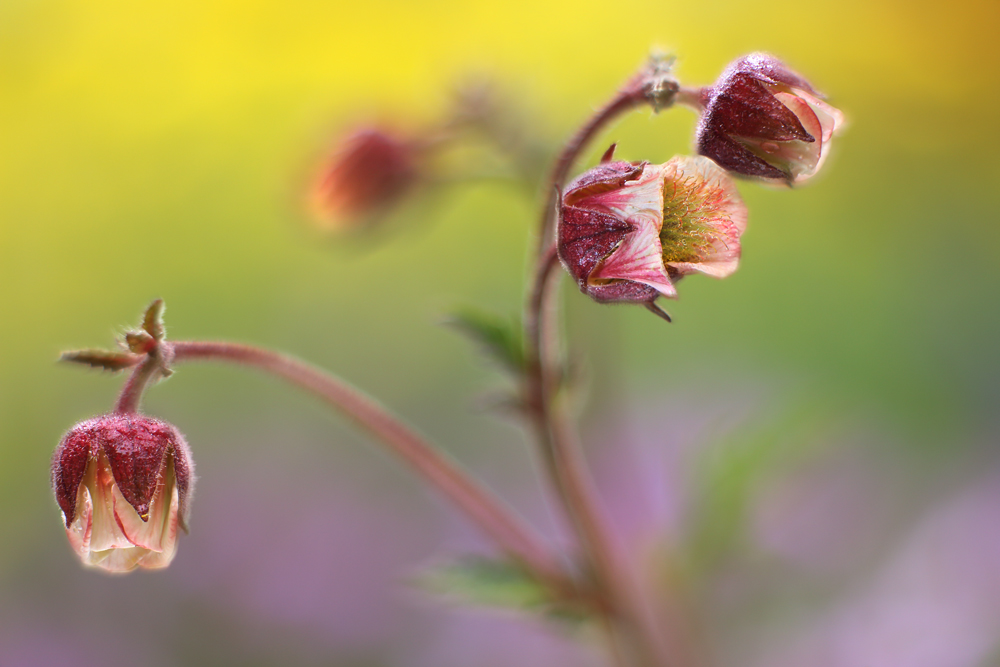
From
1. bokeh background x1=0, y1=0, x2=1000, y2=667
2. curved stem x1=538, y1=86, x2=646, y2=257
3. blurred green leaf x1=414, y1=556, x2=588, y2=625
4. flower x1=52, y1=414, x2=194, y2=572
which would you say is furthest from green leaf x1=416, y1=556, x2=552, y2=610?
curved stem x1=538, y1=86, x2=646, y2=257

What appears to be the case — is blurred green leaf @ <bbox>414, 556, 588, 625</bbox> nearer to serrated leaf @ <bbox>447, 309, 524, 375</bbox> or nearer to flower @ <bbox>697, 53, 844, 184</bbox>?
serrated leaf @ <bbox>447, 309, 524, 375</bbox>

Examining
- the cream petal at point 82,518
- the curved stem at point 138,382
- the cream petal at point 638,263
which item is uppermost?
the cream petal at point 638,263

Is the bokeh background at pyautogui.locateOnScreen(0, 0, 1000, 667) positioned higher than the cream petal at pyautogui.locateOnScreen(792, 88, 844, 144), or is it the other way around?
the bokeh background at pyautogui.locateOnScreen(0, 0, 1000, 667)

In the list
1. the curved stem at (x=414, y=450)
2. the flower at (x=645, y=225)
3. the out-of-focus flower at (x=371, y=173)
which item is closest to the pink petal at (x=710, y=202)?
the flower at (x=645, y=225)

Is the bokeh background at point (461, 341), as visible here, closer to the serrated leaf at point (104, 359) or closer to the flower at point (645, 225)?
the flower at point (645, 225)

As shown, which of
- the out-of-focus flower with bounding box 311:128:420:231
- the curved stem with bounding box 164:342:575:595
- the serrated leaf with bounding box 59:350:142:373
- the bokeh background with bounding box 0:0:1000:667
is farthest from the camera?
the bokeh background with bounding box 0:0:1000:667

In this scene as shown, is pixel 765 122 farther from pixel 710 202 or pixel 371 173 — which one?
pixel 371 173
